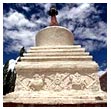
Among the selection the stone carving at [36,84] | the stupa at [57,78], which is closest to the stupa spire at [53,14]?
the stupa at [57,78]

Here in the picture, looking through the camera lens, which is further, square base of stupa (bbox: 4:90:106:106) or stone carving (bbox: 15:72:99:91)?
stone carving (bbox: 15:72:99:91)

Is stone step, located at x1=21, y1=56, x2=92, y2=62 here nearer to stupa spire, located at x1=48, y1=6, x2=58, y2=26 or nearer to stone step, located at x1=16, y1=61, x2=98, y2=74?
stone step, located at x1=16, y1=61, x2=98, y2=74

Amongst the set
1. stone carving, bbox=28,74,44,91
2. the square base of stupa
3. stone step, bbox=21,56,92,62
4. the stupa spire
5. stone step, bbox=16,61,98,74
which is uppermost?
the stupa spire

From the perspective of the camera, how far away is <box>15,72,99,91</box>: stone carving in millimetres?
7652

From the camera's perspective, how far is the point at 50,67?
8.02 metres

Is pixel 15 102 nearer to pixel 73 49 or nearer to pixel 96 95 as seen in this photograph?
pixel 96 95

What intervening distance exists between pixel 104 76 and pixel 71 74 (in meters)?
6.80

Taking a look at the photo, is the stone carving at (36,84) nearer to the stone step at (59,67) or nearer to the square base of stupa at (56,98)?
the square base of stupa at (56,98)

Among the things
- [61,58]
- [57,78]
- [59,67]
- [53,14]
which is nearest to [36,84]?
[57,78]

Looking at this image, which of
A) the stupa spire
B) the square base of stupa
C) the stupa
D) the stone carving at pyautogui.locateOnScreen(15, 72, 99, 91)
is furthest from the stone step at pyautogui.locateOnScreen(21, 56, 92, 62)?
the stupa spire

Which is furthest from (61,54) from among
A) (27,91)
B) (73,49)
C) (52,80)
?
(27,91)

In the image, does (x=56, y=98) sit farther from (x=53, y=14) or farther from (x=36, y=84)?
(x=53, y=14)

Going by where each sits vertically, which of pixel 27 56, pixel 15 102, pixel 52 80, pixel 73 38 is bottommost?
pixel 15 102

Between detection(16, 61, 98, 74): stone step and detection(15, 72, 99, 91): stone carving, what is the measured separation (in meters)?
0.18
